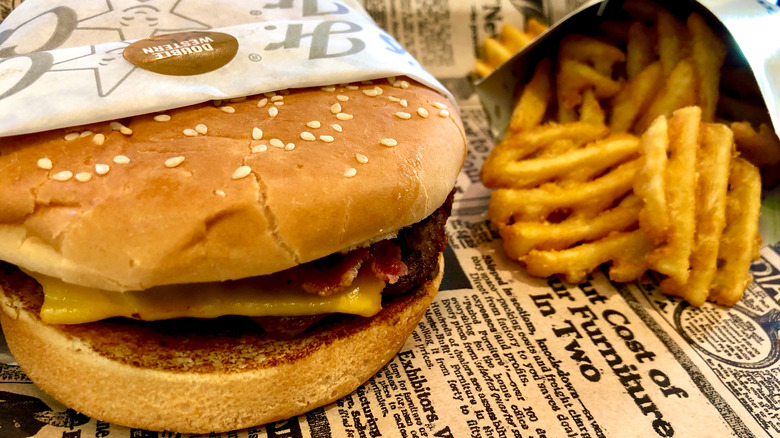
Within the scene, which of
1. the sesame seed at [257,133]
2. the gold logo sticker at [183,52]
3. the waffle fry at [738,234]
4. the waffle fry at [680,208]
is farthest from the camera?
the waffle fry at [738,234]

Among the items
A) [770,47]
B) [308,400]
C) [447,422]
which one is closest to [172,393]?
[308,400]

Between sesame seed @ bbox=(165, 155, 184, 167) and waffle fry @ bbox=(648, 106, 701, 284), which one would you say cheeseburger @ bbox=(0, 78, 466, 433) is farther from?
waffle fry @ bbox=(648, 106, 701, 284)

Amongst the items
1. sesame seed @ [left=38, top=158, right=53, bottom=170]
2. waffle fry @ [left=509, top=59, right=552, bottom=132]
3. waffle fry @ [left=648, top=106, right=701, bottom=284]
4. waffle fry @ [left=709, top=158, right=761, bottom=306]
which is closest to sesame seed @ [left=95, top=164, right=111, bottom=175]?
sesame seed @ [left=38, top=158, right=53, bottom=170]

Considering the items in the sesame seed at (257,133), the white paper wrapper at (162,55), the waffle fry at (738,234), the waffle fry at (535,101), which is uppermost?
the white paper wrapper at (162,55)

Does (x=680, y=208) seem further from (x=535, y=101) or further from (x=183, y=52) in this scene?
(x=183, y=52)

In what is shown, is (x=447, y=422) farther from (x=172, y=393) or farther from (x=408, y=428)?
(x=172, y=393)

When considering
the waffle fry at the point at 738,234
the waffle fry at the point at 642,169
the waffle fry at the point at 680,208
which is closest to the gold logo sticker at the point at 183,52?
the waffle fry at the point at 642,169

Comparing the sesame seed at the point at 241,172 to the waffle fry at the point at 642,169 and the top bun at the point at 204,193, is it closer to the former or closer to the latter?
the top bun at the point at 204,193
